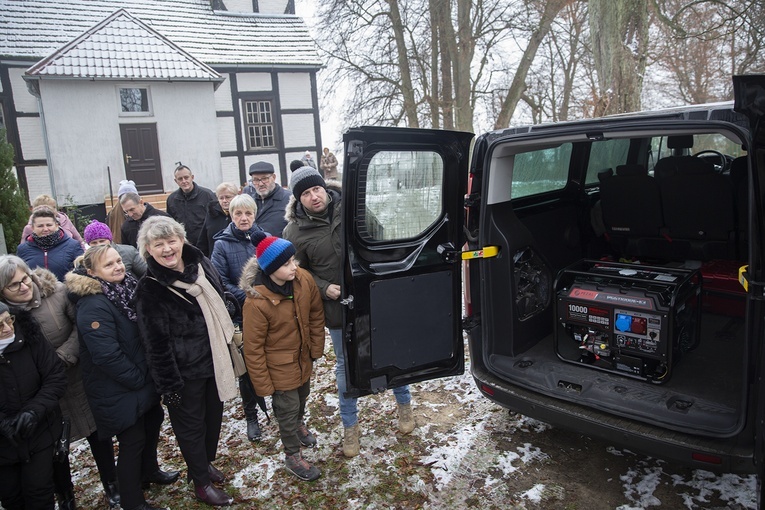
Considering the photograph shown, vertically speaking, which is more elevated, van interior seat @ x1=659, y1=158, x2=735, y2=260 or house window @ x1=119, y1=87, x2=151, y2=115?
house window @ x1=119, y1=87, x2=151, y2=115

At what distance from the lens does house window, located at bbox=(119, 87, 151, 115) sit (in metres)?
15.0

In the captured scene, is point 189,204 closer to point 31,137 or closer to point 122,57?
point 122,57

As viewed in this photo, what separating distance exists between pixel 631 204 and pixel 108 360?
419 cm

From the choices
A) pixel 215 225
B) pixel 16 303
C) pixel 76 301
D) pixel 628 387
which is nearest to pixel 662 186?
pixel 628 387

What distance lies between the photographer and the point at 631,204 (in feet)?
14.8

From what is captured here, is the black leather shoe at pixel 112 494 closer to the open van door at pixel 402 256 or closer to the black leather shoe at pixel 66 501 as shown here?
the black leather shoe at pixel 66 501

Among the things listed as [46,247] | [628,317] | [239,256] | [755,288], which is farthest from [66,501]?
[755,288]

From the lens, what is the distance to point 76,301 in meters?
2.82

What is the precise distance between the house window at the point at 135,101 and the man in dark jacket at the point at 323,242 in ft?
45.8

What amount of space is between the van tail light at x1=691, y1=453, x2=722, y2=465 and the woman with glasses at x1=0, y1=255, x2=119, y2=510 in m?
3.25

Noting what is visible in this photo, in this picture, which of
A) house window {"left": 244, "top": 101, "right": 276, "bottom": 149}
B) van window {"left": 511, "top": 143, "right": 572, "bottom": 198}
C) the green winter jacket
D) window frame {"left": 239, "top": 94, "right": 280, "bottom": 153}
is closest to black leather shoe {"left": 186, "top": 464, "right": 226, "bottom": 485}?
the green winter jacket

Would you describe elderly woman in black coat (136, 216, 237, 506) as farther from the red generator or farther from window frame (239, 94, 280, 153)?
window frame (239, 94, 280, 153)

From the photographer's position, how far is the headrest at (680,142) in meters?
4.54

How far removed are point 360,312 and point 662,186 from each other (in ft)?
9.96
